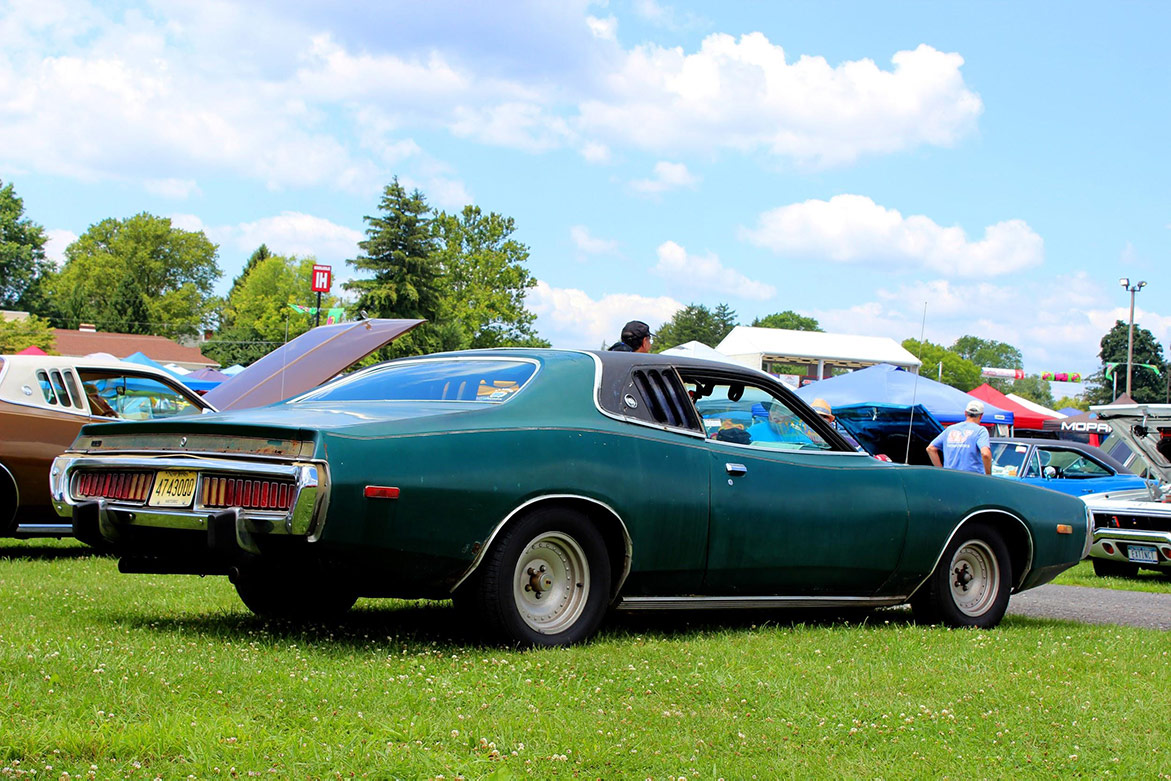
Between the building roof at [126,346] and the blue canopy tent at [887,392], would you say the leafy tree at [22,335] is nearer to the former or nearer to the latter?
the blue canopy tent at [887,392]

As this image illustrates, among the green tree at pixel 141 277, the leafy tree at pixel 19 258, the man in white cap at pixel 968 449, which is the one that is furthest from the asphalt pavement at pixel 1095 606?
the green tree at pixel 141 277

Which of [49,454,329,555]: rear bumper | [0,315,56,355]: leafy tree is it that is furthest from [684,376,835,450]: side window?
[0,315,56,355]: leafy tree

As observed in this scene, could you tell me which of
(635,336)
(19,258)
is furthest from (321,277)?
(19,258)

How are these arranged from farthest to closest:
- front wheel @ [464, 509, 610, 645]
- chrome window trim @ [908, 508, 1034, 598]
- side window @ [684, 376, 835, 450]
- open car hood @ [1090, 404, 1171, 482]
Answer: open car hood @ [1090, 404, 1171, 482], chrome window trim @ [908, 508, 1034, 598], side window @ [684, 376, 835, 450], front wheel @ [464, 509, 610, 645]

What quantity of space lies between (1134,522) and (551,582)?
9.51 metres

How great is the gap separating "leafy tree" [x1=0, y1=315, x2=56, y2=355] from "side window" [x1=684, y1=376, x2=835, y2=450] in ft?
133

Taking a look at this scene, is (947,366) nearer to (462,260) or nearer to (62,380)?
(462,260)

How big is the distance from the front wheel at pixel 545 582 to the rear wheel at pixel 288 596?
1174 millimetres

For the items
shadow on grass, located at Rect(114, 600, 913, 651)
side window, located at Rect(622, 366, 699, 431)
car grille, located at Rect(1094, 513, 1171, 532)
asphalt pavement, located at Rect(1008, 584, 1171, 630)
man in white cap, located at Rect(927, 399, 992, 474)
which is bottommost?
asphalt pavement, located at Rect(1008, 584, 1171, 630)

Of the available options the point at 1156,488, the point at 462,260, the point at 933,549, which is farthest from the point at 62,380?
the point at 462,260

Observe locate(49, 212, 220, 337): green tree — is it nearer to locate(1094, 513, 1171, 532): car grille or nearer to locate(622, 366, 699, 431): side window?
locate(1094, 513, 1171, 532): car grille

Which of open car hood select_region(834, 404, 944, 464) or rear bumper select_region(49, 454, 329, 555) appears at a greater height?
open car hood select_region(834, 404, 944, 464)

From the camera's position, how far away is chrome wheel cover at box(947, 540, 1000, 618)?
7078 millimetres

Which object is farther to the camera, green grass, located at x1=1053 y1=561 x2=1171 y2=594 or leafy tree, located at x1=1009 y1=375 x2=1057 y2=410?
leafy tree, located at x1=1009 y1=375 x2=1057 y2=410
